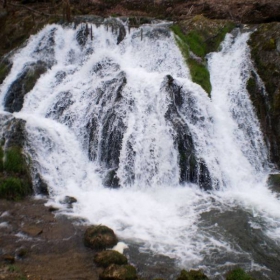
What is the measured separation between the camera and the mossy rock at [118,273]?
7.17 meters

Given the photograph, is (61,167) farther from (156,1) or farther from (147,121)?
(156,1)

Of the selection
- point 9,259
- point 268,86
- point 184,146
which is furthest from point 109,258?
point 268,86

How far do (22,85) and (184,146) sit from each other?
8245 mm

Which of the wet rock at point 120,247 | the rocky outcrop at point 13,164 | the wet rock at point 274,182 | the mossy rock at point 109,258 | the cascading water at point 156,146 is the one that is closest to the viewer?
the mossy rock at point 109,258

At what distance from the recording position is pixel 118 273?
7238 mm

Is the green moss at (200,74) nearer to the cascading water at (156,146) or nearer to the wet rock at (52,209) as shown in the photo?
the cascading water at (156,146)

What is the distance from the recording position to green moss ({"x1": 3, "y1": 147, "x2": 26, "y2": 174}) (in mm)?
11367

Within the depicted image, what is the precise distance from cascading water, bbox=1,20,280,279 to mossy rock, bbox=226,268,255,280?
39cm

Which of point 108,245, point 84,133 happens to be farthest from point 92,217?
point 84,133

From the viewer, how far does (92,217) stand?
10055 mm

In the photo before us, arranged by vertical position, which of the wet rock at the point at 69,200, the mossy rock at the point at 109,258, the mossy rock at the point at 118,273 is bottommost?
the mossy rock at the point at 118,273

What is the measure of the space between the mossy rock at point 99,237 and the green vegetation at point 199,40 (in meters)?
8.96

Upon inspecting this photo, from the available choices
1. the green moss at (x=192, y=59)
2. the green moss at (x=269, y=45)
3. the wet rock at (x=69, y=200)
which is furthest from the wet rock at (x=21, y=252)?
the green moss at (x=269, y=45)

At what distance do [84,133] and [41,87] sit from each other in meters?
4.04
